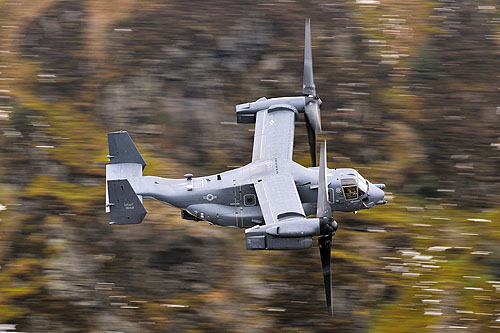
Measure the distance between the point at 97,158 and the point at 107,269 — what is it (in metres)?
8.38

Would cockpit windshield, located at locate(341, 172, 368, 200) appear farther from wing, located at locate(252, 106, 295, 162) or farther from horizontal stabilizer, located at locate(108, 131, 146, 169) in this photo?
horizontal stabilizer, located at locate(108, 131, 146, 169)

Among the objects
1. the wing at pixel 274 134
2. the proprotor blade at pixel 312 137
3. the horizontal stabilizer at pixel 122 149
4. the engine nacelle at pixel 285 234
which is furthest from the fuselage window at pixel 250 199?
the horizontal stabilizer at pixel 122 149

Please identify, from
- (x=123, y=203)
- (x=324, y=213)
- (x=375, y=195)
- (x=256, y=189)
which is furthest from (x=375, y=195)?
(x=123, y=203)

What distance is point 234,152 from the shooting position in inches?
1569

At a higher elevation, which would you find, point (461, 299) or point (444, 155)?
point (444, 155)

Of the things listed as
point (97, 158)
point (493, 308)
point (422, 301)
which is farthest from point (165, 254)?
point (493, 308)

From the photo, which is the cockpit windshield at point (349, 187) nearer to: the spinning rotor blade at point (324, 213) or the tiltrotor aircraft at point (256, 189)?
the tiltrotor aircraft at point (256, 189)

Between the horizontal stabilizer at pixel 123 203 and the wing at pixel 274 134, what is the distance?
6064 mm

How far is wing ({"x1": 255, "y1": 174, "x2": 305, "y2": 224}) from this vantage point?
96.3 feet

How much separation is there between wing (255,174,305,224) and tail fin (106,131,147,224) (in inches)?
205

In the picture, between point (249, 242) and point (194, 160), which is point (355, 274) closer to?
point (249, 242)

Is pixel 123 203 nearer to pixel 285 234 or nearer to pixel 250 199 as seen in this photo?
pixel 250 199

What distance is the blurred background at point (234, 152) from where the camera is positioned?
31516 mm

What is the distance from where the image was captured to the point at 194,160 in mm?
39531
